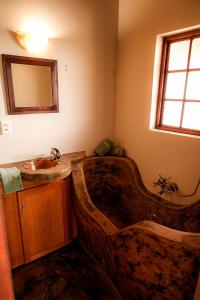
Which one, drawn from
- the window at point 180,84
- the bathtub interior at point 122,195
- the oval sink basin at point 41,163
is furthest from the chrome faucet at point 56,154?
the window at point 180,84

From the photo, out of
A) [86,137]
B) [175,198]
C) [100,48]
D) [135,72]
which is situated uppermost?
[100,48]

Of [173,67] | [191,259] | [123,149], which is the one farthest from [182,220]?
[173,67]

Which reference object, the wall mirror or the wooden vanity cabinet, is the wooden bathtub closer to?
the wooden vanity cabinet

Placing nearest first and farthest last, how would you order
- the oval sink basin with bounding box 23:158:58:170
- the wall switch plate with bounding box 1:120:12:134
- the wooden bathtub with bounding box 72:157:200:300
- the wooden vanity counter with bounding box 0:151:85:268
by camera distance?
the wooden bathtub with bounding box 72:157:200:300 → the wooden vanity counter with bounding box 0:151:85:268 → the wall switch plate with bounding box 1:120:12:134 → the oval sink basin with bounding box 23:158:58:170

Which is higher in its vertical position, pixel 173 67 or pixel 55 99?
pixel 173 67

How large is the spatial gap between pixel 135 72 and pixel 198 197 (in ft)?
4.78

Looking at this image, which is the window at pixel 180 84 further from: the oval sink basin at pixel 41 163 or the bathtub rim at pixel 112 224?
the oval sink basin at pixel 41 163

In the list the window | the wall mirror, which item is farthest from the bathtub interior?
the wall mirror

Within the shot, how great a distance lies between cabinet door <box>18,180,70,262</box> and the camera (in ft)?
5.57

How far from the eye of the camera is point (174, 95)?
1912mm

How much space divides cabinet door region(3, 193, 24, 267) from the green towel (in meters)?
0.09

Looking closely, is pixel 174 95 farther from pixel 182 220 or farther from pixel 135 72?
pixel 182 220

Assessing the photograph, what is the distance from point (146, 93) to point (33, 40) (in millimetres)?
1218

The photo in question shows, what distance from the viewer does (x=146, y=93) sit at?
6.75 feet
